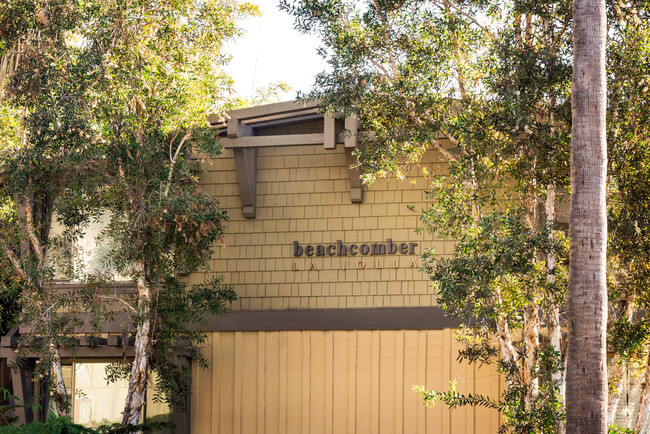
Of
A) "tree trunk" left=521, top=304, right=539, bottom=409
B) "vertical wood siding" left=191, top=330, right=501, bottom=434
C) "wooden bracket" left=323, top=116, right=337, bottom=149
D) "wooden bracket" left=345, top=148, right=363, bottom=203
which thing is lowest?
"vertical wood siding" left=191, top=330, right=501, bottom=434

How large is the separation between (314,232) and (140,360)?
3.31 metres

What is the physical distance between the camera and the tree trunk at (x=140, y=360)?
1168cm

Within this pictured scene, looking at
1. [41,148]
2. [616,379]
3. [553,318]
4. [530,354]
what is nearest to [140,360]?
[41,148]

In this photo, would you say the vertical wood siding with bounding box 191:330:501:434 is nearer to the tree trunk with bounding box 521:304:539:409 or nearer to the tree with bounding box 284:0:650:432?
the tree with bounding box 284:0:650:432

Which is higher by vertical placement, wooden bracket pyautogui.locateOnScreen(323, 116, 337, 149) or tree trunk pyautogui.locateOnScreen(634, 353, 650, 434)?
wooden bracket pyautogui.locateOnScreen(323, 116, 337, 149)

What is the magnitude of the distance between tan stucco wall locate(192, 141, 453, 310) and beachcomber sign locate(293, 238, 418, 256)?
67 millimetres

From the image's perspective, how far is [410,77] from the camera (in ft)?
34.9

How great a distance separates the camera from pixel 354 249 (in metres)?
13.1

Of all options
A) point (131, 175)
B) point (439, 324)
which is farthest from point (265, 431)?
point (131, 175)

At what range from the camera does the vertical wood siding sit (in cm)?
1253

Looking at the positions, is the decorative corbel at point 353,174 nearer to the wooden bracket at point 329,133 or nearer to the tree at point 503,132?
the wooden bracket at point 329,133

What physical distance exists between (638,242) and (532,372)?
186 cm

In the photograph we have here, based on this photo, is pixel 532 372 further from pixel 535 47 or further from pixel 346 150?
pixel 346 150

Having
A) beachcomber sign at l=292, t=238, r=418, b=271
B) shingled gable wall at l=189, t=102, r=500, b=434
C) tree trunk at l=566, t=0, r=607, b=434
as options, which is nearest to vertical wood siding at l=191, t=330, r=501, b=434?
shingled gable wall at l=189, t=102, r=500, b=434
